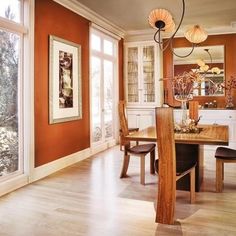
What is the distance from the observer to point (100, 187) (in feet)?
12.3

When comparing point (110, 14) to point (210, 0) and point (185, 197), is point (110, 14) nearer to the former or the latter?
point (210, 0)

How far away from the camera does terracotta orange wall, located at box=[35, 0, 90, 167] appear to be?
419cm

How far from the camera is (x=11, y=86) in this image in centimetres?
379

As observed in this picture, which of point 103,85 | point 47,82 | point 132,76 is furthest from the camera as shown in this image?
point 132,76

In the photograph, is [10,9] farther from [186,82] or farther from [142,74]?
[142,74]

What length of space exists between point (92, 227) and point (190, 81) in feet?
7.26

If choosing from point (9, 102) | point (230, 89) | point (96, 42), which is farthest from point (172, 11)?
point (9, 102)

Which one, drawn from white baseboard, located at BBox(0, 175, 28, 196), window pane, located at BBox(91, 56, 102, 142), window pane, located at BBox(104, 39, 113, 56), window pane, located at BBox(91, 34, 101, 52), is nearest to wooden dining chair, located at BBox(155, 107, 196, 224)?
white baseboard, located at BBox(0, 175, 28, 196)

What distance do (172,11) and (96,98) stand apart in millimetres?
2287

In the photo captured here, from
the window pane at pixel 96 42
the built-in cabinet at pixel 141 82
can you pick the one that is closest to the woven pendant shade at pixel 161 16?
the window pane at pixel 96 42

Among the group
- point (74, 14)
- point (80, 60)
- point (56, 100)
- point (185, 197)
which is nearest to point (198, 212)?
point (185, 197)

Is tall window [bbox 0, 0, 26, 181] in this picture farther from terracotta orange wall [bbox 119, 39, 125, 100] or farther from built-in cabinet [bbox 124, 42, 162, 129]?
built-in cabinet [bbox 124, 42, 162, 129]

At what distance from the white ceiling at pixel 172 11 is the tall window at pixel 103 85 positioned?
1.77 feet

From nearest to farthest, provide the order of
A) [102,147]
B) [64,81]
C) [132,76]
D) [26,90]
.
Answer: [26,90], [64,81], [102,147], [132,76]
